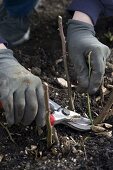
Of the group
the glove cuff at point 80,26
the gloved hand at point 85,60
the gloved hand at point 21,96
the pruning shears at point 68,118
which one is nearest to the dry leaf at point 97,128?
the pruning shears at point 68,118

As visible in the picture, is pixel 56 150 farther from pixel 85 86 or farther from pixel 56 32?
pixel 56 32

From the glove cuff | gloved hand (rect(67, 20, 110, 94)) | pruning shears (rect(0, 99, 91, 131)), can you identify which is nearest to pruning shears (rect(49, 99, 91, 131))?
pruning shears (rect(0, 99, 91, 131))

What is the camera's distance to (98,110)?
1.96 metres

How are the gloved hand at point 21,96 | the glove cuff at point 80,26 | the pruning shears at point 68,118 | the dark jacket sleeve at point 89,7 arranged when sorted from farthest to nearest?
the dark jacket sleeve at point 89,7, the glove cuff at point 80,26, the pruning shears at point 68,118, the gloved hand at point 21,96

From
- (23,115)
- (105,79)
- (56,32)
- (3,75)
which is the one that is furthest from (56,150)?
(56,32)

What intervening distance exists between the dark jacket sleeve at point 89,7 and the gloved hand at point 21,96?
0.55 meters

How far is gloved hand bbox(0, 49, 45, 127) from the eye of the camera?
1.57m

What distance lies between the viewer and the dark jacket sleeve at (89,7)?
6.77 ft

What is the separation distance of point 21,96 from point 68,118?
245 mm

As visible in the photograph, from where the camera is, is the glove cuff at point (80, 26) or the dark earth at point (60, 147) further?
the glove cuff at point (80, 26)

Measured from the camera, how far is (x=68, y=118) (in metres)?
1.72

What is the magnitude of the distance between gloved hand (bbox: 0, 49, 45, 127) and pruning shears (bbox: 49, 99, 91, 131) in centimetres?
9

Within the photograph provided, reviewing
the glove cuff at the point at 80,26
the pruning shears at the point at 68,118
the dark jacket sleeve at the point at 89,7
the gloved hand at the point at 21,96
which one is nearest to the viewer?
the gloved hand at the point at 21,96

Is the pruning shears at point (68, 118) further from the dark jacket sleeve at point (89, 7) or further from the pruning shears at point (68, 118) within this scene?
the dark jacket sleeve at point (89, 7)
